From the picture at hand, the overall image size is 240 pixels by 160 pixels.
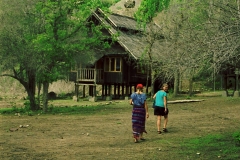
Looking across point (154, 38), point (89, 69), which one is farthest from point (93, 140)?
point (89, 69)

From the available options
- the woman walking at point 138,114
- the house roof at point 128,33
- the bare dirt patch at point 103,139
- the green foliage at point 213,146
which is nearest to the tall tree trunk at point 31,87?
the bare dirt patch at point 103,139

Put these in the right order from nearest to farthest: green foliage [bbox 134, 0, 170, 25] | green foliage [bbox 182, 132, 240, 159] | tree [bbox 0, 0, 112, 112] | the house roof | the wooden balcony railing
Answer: green foliage [bbox 182, 132, 240, 159] < tree [bbox 0, 0, 112, 112] < green foliage [bbox 134, 0, 170, 25] < the house roof < the wooden balcony railing

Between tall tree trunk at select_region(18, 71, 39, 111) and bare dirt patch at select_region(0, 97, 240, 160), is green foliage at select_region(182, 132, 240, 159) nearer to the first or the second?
bare dirt patch at select_region(0, 97, 240, 160)

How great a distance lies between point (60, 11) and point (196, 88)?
22.7 meters

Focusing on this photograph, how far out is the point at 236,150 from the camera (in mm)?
8945

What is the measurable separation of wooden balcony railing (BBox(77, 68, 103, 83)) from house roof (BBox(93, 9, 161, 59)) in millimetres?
3952

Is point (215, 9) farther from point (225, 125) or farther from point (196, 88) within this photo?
point (196, 88)

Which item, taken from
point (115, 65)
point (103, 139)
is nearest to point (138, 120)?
point (103, 139)

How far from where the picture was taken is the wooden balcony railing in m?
32.4

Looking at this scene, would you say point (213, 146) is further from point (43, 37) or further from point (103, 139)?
point (43, 37)

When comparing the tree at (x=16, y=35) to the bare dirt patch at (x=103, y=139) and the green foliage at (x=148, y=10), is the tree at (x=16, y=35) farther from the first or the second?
the green foliage at (x=148, y=10)

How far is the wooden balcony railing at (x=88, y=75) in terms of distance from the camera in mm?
32438

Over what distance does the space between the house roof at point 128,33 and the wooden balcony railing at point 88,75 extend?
3.95 m

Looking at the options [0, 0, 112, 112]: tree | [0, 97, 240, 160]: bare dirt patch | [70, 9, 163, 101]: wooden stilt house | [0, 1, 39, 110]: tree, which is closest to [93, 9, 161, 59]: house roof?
[70, 9, 163, 101]: wooden stilt house
